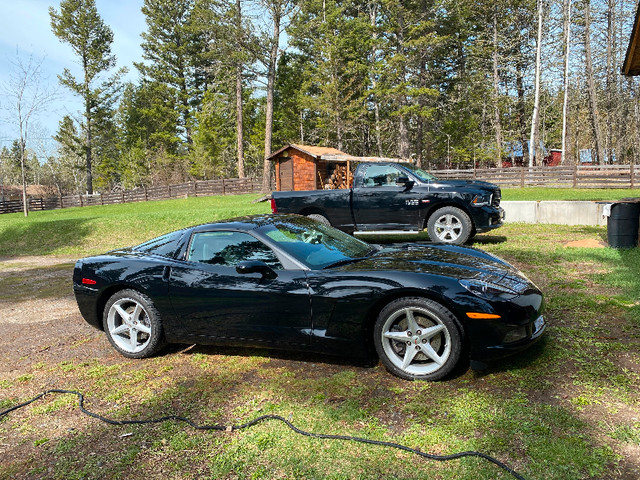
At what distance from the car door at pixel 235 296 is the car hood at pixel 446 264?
0.53 m

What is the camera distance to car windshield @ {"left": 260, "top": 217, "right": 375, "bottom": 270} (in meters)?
3.82

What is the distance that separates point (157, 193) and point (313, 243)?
35.5 meters

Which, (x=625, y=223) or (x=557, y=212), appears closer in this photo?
(x=625, y=223)

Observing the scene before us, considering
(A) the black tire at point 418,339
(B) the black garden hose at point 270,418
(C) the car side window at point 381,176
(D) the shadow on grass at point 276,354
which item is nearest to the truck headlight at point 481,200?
(C) the car side window at point 381,176

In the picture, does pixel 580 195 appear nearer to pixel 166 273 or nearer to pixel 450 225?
pixel 450 225

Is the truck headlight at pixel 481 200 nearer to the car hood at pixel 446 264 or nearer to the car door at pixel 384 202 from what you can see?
the car door at pixel 384 202

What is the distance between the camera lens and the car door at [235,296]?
11.8 feet

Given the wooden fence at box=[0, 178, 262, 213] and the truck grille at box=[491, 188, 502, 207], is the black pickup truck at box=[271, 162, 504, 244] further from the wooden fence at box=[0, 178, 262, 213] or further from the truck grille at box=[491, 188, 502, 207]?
the wooden fence at box=[0, 178, 262, 213]

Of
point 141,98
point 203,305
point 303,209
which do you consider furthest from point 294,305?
point 141,98

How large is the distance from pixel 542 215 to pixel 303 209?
6.79 meters

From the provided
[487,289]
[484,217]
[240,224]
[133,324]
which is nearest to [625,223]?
[484,217]

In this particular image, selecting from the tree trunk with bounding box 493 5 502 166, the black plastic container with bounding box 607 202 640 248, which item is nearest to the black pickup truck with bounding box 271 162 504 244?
the black plastic container with bounding box 607 202 640 248

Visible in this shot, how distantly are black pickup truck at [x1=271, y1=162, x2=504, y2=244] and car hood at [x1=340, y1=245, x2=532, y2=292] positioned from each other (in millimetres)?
4353

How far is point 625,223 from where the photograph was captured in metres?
7.64
